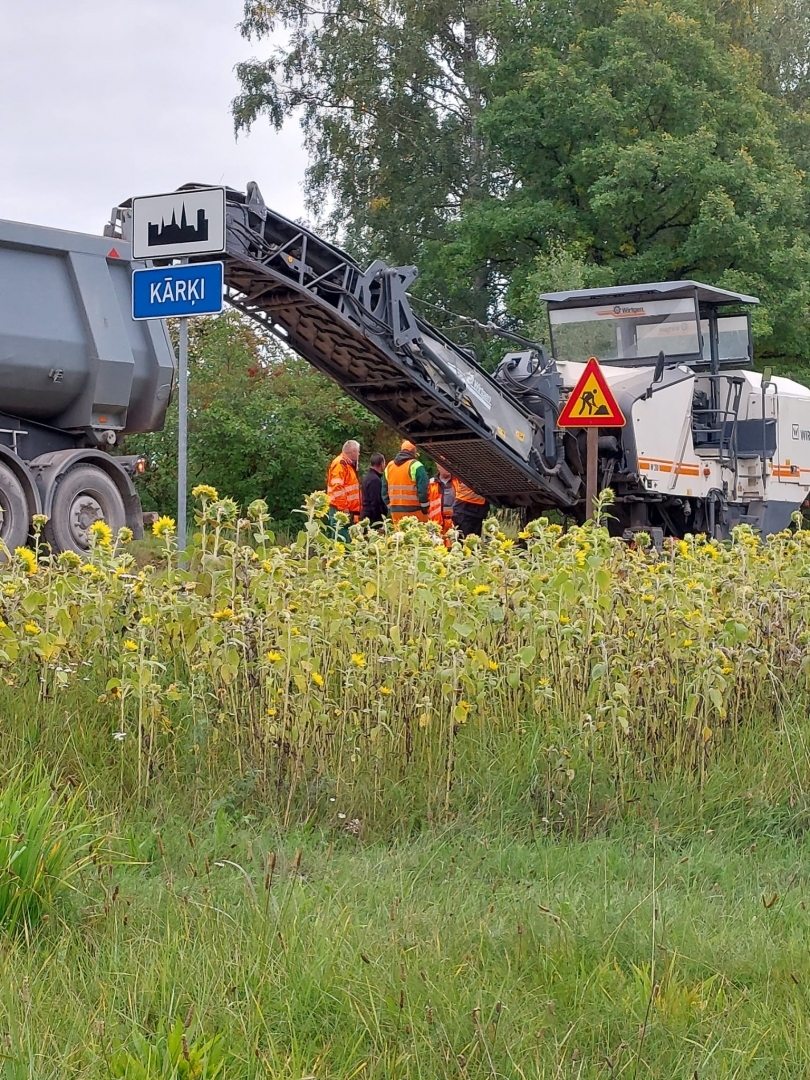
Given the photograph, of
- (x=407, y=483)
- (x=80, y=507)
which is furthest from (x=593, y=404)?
(x=80, y=507)

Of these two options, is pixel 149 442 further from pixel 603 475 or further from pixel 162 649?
pixel 162 649

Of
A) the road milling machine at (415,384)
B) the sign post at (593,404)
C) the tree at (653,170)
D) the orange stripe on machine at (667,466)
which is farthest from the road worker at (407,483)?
the tree at (653,170)

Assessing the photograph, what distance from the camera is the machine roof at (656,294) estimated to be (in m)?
15.2

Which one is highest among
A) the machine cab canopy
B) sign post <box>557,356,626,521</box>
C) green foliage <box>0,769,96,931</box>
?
the machine cab canopy

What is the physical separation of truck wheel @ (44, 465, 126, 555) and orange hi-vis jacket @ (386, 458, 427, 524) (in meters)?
3.01

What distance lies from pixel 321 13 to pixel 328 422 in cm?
1688

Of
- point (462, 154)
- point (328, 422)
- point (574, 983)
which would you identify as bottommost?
point (574, 983)

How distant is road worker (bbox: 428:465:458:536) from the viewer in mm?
14836

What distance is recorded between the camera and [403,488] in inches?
582

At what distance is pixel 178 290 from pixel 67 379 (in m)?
5.84

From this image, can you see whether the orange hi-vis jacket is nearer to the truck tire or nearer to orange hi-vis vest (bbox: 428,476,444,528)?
orange hi-vis vest (bbox: 428,476,444,528)

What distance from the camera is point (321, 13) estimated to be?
3528 centimetres

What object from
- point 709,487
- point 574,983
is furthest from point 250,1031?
point 709,487

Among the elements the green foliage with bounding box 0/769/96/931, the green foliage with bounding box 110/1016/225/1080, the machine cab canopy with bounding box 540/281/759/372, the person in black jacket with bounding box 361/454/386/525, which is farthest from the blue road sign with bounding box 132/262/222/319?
the person in black jacket with bounding box 361/454/386/525
